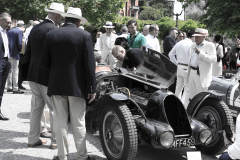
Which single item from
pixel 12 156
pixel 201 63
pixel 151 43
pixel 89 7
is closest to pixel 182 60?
pixel 201 63

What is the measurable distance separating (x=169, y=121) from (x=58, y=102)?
5.35ft

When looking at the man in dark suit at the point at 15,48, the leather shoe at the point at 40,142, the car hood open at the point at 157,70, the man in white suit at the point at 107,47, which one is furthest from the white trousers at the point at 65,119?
the man in dark suit at the point at 15,48

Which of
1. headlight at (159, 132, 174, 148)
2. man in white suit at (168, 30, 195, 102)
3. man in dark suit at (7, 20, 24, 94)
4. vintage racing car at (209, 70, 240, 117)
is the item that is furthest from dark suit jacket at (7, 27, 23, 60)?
headlight at (159, 132, 174, 148)

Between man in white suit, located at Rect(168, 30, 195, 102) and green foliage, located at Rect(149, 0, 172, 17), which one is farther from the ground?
green foliage, located at Rect(149, 0, 172, 17)

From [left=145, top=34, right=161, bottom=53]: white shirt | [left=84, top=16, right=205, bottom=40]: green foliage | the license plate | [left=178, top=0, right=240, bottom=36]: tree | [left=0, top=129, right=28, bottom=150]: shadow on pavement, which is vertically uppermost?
[left=178, top=0, right=240, bottom=36]: tree

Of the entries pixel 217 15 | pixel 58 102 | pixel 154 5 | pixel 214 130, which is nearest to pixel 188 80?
pixel 214 130

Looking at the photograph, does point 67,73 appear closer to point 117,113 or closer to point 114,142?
point 117,113

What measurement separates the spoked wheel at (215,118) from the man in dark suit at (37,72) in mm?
2310

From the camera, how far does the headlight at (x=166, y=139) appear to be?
4.27m

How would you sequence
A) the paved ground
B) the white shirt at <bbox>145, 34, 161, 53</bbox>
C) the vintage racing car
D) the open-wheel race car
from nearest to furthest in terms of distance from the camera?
1. the open-wheel race car
2. the paved ground
3. the vintage racing car
4. the white shirt at <bbox>145, 34, 161, 53</bbox>

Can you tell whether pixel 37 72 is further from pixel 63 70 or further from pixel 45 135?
pixel 45 135

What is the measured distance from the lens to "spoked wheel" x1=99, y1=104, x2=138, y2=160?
4.29m

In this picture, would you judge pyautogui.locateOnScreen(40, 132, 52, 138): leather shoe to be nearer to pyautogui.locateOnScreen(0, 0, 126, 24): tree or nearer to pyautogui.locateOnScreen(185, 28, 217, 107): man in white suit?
pyautogui.locateOnScreen(185, 28, 217, 107): man in white suit

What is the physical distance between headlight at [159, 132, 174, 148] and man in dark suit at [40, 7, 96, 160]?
1.03 metres
